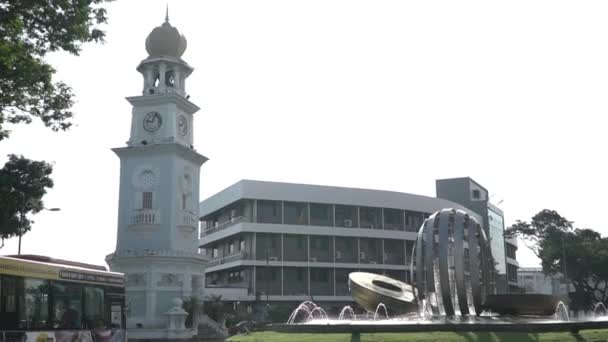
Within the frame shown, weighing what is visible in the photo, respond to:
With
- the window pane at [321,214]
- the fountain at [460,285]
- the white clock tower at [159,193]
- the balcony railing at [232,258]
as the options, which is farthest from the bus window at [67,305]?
the window pane at [321,214]

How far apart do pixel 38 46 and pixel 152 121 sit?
102ft

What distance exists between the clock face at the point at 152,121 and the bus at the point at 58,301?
93.6ft

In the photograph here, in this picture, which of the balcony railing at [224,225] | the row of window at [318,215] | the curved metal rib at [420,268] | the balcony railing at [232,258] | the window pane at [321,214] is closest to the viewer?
the curved metal rib at [420,268]

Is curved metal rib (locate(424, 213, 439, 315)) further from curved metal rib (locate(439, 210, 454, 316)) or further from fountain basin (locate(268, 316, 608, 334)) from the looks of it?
fountain basin (locate(268, 316, 608, 334))

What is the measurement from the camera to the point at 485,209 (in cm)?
8200

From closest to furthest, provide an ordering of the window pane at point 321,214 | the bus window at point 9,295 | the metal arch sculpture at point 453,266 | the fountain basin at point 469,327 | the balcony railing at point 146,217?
the bus window at point 9,295, the fountain basin at point 469,327, the metal arch sculpture at point 453,266, the balcony railing at point 146,217, the window pane at point 321,214

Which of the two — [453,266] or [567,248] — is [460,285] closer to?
[453,266]

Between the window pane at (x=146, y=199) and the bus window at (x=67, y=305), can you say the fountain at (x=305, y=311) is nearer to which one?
the bus window at (x=67, y=305)

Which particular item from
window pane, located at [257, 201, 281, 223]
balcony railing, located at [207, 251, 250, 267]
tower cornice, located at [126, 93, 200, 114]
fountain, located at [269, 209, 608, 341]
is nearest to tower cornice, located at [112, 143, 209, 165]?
tower cornice, located at [126, 93, 200, 114]

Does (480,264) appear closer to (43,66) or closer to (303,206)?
(43,66)

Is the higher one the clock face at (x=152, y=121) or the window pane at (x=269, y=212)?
the clock face at (x=152, y=121)

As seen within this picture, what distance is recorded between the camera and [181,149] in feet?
156

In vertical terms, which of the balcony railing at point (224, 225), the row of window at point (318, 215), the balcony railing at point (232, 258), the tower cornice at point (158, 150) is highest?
the tower cornice at point (158, 150)

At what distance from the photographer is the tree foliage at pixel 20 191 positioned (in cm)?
3369
